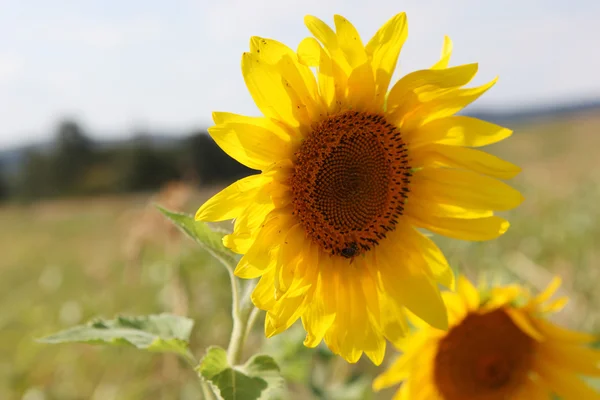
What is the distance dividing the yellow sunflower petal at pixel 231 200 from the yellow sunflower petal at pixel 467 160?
1.30 ft

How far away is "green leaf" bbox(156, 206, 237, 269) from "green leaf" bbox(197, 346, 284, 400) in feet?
0.61

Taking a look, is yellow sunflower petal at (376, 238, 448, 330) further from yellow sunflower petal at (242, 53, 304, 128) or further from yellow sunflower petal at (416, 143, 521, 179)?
yellow sunflower petal at (242, 53, 304, 128)

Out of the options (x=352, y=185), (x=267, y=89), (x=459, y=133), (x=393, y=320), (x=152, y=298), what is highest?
(x=267, y=89)

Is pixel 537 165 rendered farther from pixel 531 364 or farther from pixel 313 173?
pixel 313 173

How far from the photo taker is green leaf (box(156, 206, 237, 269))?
1.00 m

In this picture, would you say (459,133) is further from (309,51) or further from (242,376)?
(242,376)

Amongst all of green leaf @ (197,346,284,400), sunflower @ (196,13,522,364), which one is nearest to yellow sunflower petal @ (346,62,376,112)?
sunflower @ (196,13,522,364)

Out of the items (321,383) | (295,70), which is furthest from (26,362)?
(295,70)

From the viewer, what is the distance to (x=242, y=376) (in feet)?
3.25

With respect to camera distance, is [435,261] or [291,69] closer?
[291,69]

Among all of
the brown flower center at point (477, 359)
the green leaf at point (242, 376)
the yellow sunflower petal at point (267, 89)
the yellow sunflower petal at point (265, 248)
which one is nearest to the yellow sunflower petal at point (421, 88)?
the yellow sunflower petal at point (267, 89)

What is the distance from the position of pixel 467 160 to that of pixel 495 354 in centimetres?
79

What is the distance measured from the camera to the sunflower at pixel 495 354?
5.16 feet

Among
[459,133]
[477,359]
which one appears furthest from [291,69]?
[477,359]
